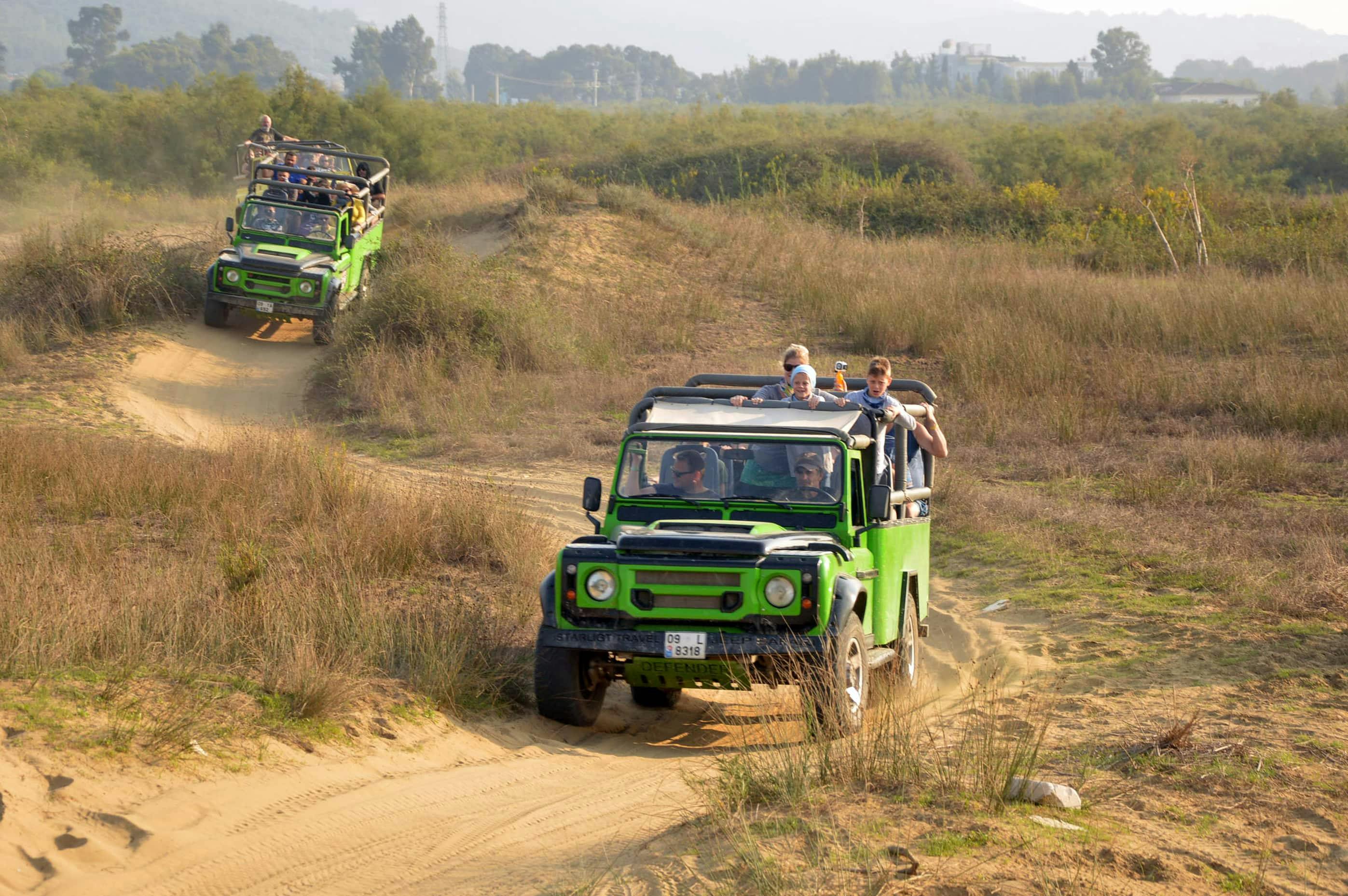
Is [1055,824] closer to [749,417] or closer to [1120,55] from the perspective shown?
[749,417]

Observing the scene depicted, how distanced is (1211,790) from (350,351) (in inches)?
605

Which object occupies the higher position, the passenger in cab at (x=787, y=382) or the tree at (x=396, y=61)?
the tree at (x=396, y=61)

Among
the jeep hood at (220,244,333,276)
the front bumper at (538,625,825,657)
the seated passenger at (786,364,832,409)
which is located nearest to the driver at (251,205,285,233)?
the jeep hood at (220,244,333,276)

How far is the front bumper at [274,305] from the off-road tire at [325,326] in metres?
0.10

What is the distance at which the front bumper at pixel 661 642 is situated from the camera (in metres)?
6.22

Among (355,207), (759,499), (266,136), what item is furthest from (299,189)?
(759,499)

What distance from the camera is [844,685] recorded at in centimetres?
597

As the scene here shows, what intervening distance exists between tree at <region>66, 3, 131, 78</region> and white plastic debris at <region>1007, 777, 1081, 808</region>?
603 ft

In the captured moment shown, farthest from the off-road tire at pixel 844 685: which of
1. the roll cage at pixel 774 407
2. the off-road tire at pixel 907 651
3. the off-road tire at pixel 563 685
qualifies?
the off-road tire at pixel 563 685

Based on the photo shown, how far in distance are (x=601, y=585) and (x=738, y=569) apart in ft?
2.43

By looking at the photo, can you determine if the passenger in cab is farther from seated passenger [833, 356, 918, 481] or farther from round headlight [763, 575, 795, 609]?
round headlight [763, 575, 795, 609]

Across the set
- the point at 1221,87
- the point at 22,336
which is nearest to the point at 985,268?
the point at 22,336

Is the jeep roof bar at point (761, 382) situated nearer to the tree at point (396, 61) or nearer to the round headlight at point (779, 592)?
the round headlight at point (779, 592)

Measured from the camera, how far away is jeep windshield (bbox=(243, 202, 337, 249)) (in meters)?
19.8
